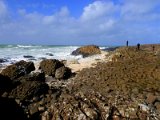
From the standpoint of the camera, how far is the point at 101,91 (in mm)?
9930

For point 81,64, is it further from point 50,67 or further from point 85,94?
point 85,94

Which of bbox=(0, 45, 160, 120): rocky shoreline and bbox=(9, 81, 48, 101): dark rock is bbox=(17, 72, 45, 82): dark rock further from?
bbox=(9, 81, 48, 101): dark rock

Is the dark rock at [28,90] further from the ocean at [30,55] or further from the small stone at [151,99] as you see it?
the ocean at [30,55]

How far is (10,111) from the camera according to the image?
8.02 meters

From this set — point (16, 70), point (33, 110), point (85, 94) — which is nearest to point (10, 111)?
point (33, 110)

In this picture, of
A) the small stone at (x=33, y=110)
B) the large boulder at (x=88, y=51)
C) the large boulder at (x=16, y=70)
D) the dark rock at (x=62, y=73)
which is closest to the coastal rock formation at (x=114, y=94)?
the small stone at (x=33, y=110)

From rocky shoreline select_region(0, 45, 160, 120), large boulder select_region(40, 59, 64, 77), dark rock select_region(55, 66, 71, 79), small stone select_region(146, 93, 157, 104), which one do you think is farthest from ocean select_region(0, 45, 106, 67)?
small stone select_region(146, 93, 157, 104)

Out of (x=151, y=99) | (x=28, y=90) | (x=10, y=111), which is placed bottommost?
(x=151, y=99)

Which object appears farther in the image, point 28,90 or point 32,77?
point 32,77

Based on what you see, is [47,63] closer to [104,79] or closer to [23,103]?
[104,79]

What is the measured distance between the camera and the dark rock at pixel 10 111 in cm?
789

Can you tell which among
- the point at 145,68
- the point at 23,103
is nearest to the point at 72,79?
the point at 145,68

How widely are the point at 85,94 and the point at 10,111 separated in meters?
2.32

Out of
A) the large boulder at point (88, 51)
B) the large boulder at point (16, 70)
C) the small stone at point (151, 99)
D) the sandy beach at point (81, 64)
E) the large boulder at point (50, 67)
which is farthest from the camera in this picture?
the large boulder at point (88, 51)
